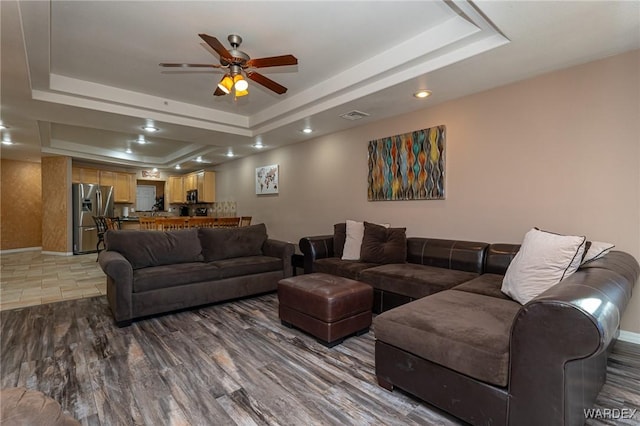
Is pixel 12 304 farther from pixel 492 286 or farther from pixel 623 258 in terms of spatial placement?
pixel 623 258

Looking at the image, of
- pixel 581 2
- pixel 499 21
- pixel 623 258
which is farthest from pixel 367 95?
pixel 623 258

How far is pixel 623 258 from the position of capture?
1989mm

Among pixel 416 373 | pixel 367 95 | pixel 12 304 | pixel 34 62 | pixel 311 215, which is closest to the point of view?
pixel 416 373

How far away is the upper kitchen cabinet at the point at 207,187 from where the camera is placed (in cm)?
823

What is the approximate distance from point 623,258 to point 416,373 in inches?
65.2

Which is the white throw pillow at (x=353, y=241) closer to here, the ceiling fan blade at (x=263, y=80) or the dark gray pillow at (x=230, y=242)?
the dark gray pillow at (x=230, y=242)

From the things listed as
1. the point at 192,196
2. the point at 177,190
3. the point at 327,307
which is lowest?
the point at 327,307

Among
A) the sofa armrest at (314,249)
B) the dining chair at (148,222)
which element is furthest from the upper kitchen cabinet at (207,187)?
the sofa armrest at (314,249)

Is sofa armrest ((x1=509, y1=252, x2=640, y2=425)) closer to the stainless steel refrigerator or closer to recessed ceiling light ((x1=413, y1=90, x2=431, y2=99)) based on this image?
recessed ceiling light ((x1=413, y1=90, x2=431, y2=99))

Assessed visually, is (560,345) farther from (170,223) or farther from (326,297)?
(170,223)

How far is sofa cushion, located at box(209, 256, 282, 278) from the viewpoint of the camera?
363 centimetres

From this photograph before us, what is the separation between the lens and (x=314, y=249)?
13.0 feet

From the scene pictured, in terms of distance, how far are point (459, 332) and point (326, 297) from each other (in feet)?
3.73

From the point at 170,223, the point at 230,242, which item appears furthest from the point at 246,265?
the point at 170,223
